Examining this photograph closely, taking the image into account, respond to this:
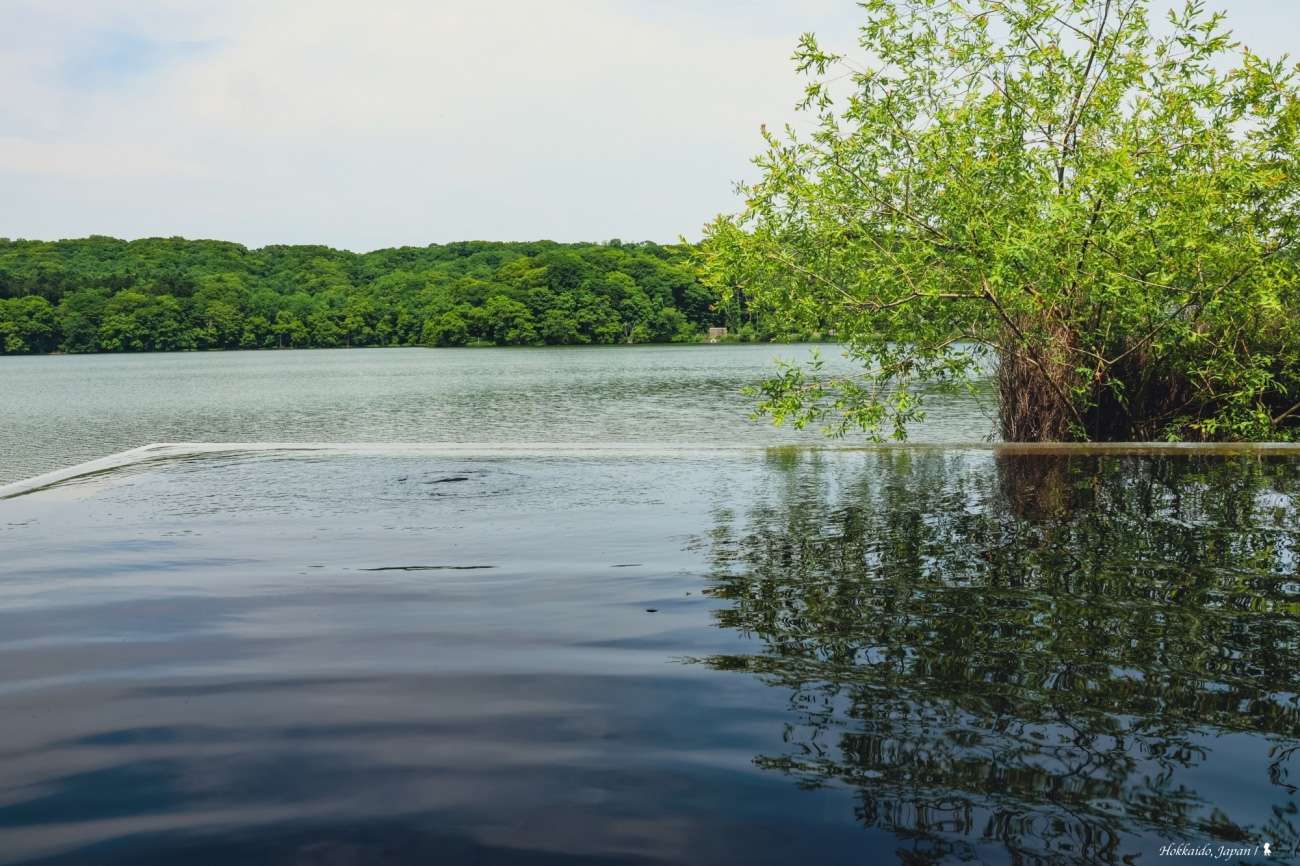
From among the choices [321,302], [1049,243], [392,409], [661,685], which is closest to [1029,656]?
[661,685]

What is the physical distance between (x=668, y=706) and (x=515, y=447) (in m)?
8.11

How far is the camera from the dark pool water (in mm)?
2852

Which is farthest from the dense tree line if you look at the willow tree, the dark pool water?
the dark pool water

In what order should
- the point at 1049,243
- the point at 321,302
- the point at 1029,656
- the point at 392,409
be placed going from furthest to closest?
the point at 321,302
the point at 392,409
the point at 1049,243
the point at 1029,656

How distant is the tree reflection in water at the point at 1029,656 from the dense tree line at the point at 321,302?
10966cm

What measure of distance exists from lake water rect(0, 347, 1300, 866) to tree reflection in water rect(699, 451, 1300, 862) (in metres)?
0.02

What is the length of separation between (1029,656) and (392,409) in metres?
38.8

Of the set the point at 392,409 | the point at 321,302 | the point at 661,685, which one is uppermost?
the point at 321,302

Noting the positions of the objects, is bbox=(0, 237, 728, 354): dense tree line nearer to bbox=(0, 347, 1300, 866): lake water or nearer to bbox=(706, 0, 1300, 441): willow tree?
bbox=(706, 0, 1300, 441): willow tree

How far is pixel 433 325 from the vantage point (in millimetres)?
127688

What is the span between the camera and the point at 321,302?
452 ft

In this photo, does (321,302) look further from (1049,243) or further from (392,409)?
(1049,243)

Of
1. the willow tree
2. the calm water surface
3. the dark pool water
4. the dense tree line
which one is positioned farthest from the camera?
the dense tree line

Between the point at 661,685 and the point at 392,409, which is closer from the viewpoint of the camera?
the point at 661,685
